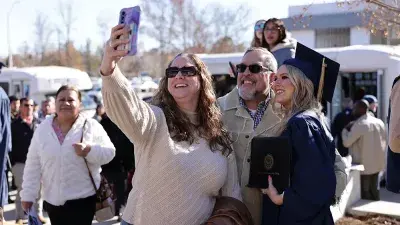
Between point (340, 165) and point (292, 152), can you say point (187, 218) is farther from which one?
point (340, 165)

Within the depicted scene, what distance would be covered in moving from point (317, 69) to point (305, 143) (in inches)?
21.2

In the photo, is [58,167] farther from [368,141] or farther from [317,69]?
[368,141]

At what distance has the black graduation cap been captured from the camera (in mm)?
3314

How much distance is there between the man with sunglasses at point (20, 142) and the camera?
28.0 feet

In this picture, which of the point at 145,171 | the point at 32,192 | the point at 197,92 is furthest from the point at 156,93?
the point at 32,192

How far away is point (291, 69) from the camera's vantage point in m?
3.27

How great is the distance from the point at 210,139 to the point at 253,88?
2.11 ft

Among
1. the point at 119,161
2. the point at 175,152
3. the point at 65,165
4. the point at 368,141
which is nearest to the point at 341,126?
the point at 368,141

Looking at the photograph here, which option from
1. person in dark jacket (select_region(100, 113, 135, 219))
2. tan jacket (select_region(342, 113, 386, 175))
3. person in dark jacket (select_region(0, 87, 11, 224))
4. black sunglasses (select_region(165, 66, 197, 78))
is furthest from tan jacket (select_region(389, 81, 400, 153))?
tan jacket (select_region(342, 113, 386, 175))

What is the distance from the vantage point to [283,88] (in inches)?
129

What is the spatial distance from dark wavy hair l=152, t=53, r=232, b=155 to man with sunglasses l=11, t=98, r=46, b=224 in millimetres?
5520

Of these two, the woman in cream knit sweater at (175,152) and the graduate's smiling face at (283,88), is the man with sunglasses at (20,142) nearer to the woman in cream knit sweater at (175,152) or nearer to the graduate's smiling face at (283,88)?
the woman in cream knit sweater at (175,152)

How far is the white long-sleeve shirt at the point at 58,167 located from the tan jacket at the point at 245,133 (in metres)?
1.82

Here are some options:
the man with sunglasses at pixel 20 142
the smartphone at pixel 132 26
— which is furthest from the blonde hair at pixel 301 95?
the man with sunglasses at pixel 20 142
